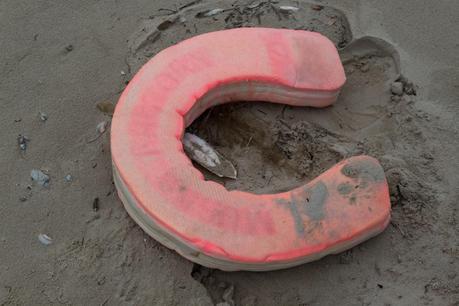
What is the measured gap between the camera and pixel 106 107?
2592 mm

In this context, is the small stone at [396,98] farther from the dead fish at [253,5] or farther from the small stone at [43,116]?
the small stone at [43,116]

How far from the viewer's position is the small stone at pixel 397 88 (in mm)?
2582

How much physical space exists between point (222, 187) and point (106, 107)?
81cm

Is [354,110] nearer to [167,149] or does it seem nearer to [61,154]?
[167,149]

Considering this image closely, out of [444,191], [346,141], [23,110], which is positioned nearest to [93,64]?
[23,110]

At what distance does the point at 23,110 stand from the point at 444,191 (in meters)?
1.92

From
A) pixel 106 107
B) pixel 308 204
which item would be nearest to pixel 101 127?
pixel 106 107

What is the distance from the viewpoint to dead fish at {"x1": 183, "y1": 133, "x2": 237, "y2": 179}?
2385 millimetres

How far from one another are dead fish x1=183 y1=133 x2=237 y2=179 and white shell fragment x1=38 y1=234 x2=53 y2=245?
67cm

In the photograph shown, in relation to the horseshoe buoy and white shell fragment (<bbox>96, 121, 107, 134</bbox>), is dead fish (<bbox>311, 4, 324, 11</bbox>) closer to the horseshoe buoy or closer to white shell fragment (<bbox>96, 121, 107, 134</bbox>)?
the horseshoe buoy

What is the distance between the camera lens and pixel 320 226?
80.0 inches

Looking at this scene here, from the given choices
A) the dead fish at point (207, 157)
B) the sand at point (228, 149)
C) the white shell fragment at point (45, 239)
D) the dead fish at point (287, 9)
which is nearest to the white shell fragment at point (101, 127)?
the sand at point (228, 149)

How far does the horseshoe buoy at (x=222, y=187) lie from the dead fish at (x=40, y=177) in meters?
0.37

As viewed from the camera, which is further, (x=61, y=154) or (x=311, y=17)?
(x=311, y=17)
